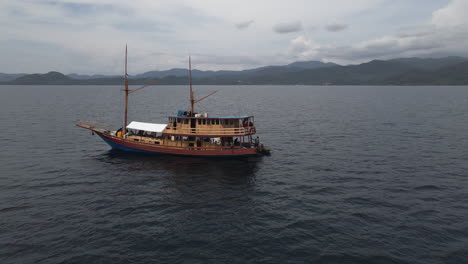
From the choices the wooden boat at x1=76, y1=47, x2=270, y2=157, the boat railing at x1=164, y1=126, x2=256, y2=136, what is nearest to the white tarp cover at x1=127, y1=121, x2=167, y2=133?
the wooden boat at x1=76, y1=47, x2=270, y2=157

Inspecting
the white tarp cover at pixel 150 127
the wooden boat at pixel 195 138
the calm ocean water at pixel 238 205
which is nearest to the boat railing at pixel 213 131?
the wooden boat at pixel 195 138

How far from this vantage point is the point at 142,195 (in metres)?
27.2

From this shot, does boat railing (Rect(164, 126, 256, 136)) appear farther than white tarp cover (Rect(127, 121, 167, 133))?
No

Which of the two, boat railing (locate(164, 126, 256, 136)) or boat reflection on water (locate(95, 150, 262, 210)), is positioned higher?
boat railing (locate(164, 126, 256, 136))

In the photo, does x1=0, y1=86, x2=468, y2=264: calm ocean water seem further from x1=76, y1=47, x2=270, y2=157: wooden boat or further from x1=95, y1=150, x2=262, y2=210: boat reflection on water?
x1=76, y1=47, x2=270, y2=157: wooden boat

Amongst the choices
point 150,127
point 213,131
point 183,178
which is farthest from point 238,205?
point 150,127

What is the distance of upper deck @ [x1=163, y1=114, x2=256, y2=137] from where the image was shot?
4012 cm

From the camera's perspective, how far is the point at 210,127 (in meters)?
40.5

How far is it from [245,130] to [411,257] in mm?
26667

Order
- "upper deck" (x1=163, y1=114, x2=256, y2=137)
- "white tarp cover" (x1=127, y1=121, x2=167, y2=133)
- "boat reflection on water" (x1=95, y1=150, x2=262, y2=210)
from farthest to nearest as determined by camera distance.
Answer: "white tarp cover" (x1=127, y1=121, x2=167, y2=133) → "upper deck" (x1=163, y1=114, x2=256, y2=137) → "boat reflection on water" (x1=95, y1=150, x2=262, y2=210)

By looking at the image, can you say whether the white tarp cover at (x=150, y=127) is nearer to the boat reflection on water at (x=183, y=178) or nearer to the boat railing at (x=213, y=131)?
the boat railing at (x=213, y=131)

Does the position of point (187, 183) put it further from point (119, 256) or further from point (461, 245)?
point (461, 245)

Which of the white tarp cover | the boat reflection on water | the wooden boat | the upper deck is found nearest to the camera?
the boat reflection on water

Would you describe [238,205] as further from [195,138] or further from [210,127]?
[195,138]
